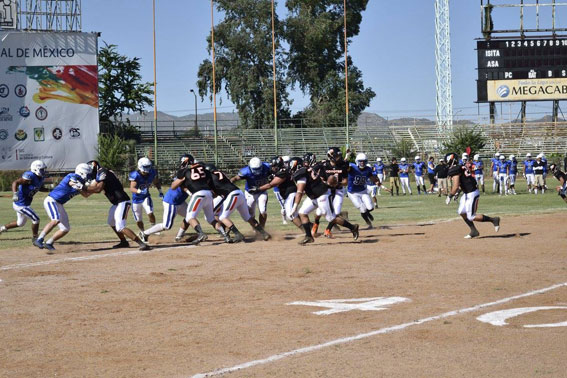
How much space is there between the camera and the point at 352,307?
32.6ft

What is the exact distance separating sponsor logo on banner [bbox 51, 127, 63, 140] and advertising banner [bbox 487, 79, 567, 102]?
29913 mm

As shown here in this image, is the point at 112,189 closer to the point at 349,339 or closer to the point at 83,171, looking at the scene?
the point at 83,171

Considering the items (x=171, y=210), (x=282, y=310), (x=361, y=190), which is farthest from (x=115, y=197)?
(x=282, y=310)

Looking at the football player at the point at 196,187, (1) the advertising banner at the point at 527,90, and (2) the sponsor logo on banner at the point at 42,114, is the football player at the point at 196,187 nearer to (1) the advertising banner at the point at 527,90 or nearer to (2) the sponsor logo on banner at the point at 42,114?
(2) the sponsor logo on banner at the point at 42,114

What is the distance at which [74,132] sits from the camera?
53594 mm

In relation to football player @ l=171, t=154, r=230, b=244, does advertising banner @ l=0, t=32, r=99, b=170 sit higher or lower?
higher

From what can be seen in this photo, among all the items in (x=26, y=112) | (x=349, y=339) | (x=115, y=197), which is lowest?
(x=349, y=339)

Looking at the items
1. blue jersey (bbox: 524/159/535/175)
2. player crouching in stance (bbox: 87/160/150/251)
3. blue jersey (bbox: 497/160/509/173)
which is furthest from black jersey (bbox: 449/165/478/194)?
blue jersey (bbox: 524/159/535/175)

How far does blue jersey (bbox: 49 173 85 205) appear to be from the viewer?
16.1 metres

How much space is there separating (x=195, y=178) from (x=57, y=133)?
38.6 metres

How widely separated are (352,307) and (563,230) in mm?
11274

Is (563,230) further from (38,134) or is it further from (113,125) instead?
(113,125)

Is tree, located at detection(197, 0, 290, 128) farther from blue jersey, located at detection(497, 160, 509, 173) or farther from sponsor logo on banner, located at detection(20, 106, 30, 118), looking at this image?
blue jersey, located at detection(497, 160, 509, 173)

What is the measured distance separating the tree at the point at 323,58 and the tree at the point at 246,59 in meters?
2.13
